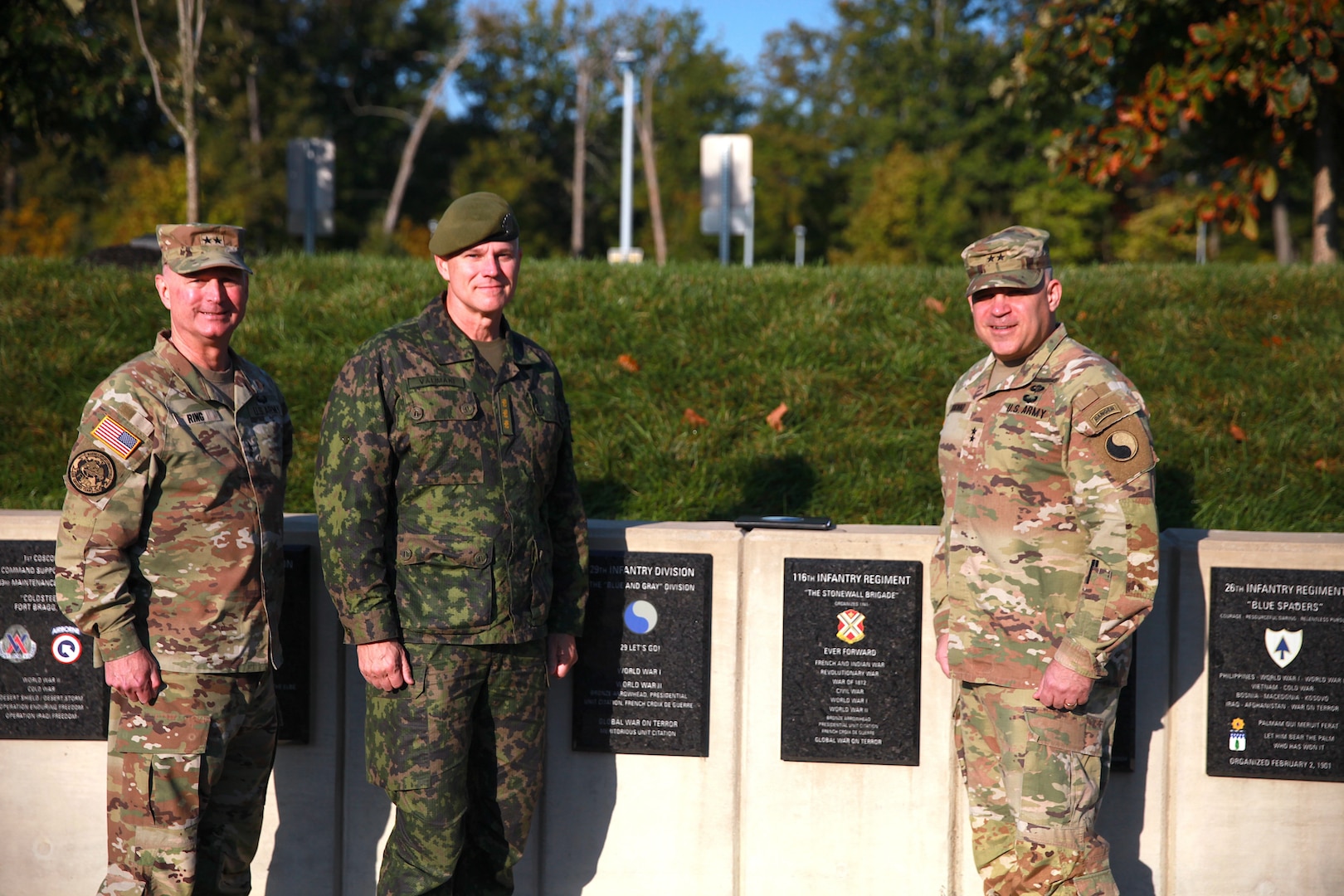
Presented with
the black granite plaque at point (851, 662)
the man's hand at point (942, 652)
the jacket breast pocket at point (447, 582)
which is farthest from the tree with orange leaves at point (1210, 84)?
the jacket breast pocket at point (447, 582)

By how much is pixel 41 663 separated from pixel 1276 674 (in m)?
4.03

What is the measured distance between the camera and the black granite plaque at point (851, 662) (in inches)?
149

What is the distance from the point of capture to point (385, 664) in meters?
3.11

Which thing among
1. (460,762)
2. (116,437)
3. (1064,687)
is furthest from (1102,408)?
(116,437)

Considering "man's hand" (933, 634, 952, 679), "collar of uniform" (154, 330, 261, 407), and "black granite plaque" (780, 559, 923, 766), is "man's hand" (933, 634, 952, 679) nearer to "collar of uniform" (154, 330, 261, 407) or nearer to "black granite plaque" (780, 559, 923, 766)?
"black granite plaque" (780, 559, 923, 766)

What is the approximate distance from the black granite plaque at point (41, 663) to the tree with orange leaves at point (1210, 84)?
640cm

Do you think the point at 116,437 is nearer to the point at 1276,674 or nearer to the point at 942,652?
the point at 942,652

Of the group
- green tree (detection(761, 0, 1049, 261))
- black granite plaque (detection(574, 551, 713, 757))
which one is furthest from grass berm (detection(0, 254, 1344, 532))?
green tree (detection(761, 0, 1049, 261))

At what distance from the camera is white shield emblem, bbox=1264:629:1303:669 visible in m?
3.65

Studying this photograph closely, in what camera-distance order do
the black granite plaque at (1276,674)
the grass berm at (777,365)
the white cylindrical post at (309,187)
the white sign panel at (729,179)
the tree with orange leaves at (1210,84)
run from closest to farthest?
the black granite plaque at (1276,674) < the grass berm at (777,365) < the tree with orange leaves at (1210,84) < the white sign panel at (729,179) < the white cylindrical post at (309,187)

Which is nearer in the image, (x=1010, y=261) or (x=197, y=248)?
(x=1010, y=261)

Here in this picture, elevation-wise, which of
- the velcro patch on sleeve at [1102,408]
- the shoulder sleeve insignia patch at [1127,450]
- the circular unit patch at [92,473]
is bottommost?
the circular unit patch at [92,473]

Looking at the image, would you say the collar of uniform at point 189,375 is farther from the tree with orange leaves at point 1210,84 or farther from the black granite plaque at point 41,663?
the tree with orange leaves at point 1210,84

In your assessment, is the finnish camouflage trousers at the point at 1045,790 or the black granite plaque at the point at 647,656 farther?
the black granite plaque at the point at 647,656
